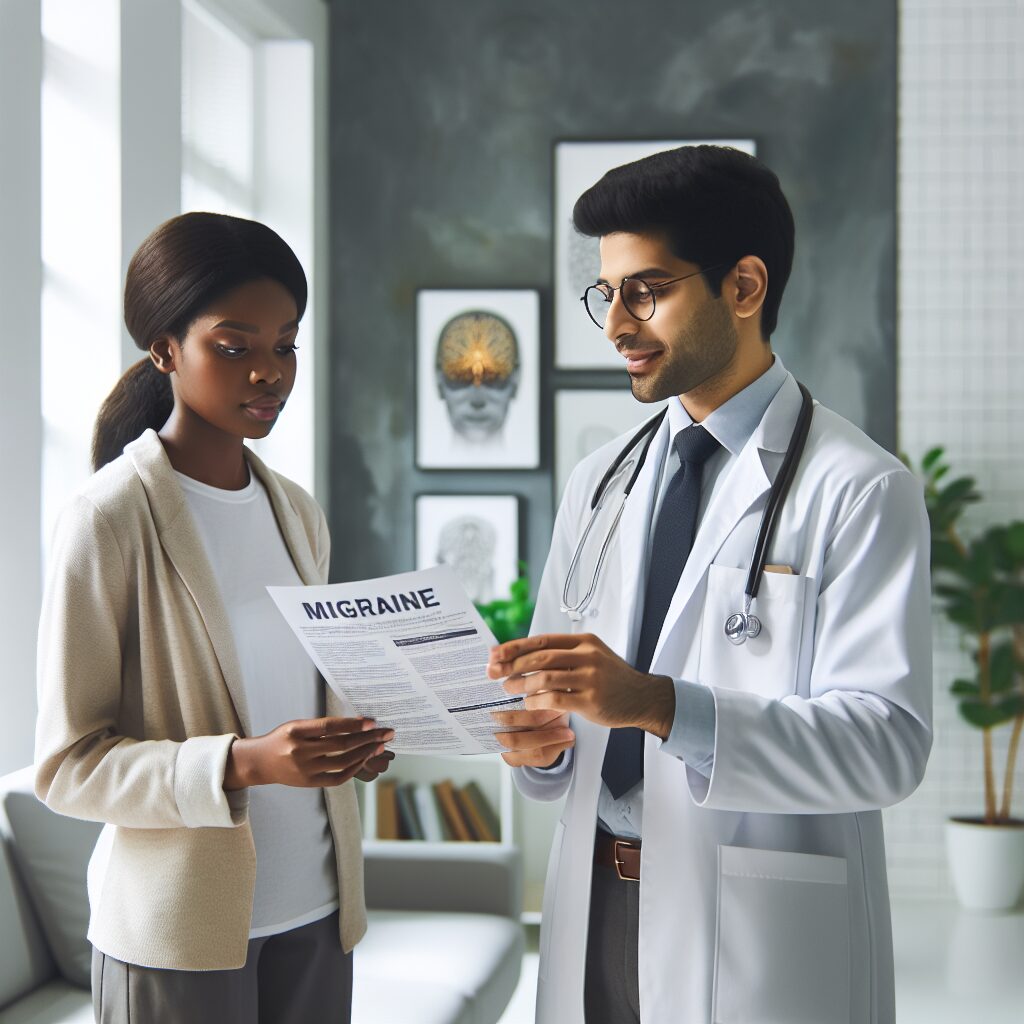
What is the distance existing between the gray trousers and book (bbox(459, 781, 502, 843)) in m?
2.72

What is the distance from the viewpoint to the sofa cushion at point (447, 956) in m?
2.65

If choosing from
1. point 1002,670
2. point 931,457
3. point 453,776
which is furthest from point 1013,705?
point 453,776

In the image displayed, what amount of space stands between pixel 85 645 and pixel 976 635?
3880mm

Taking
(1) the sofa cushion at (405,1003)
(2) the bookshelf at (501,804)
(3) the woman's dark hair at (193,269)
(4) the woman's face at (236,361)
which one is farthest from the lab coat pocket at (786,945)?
(2) the bookshelf at (501,804)

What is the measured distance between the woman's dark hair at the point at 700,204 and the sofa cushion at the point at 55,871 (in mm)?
1783

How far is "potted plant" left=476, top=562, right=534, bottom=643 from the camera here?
3.99 meters

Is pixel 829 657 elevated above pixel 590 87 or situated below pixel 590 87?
below

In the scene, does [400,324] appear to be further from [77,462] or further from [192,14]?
[77,462]

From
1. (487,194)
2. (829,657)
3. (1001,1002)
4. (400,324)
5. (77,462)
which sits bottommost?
(1001,1002)

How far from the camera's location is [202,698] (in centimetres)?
144

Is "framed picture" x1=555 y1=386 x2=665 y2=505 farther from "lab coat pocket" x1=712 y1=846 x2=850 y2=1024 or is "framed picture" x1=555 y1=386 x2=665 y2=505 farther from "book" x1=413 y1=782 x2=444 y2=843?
"lab coat pocket" x1=712 y1=846 x2=850 y2=1024

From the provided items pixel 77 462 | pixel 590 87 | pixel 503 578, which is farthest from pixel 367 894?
pixel 590 87

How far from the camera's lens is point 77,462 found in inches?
125

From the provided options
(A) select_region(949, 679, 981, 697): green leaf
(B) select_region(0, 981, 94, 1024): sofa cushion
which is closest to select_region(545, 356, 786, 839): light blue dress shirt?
(B) select_region(0, 981, 94, 1024): sofa cushion
